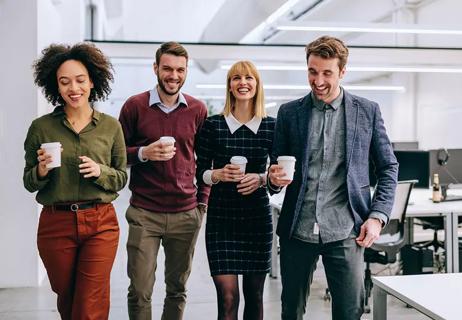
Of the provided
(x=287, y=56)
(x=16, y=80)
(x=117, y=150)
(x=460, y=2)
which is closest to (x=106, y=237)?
(x=117, y=150)

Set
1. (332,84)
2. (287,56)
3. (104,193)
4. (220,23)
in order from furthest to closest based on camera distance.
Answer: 1. (220,23)
2. (287,56)
3. (104,193)
4. (332,84)

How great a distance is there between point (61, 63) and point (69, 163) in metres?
0.38

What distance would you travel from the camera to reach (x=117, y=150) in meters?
2.06

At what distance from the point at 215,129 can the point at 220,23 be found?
5332 millimetres

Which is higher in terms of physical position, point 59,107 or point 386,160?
point 59,107

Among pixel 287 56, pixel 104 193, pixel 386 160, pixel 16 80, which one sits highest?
pixel 287 56

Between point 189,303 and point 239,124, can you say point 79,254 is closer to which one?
point 239,124

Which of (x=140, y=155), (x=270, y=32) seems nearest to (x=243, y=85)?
(x=140, y=155)

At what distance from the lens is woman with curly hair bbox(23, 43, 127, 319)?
6.28ft

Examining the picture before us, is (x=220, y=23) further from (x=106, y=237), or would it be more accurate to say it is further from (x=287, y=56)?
(x=106, y=237)

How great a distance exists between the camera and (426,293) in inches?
63.6

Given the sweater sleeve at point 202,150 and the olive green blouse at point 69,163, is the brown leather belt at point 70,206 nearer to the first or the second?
the olive green blouse at point 69,163

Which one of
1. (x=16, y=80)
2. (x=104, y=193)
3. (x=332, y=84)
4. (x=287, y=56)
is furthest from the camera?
(x=287, y=56)

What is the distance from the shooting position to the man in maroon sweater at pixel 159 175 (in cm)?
231
